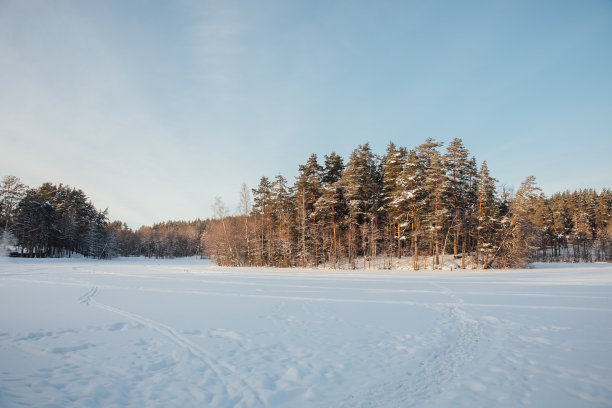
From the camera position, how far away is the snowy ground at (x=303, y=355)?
4621mm

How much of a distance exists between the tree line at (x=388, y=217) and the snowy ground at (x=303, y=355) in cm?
2446

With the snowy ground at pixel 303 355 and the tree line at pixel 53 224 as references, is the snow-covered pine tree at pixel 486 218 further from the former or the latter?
the tree line at pixel 53 224

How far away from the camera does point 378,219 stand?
4103 centimetres

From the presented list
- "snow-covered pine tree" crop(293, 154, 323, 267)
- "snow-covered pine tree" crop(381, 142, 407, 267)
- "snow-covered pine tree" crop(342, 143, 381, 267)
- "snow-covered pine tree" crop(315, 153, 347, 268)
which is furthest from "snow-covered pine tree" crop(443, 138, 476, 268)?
"snow-covered pine tree" crop(293, 154, 323, 267)

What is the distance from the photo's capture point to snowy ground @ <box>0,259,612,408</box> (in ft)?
15.2

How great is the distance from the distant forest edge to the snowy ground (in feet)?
80.7

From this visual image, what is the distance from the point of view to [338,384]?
509 cm

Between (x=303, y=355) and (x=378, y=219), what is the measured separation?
3635 cm

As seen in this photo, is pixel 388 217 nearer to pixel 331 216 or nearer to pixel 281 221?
pixel 331 216

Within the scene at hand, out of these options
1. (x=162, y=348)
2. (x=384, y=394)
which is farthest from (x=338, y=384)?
(x=162, y=348)

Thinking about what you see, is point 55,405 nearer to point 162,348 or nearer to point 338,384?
point 162,348

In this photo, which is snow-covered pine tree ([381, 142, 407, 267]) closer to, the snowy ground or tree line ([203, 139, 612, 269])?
tree line ([203, 139, 612, 269])

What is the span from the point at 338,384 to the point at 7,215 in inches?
2915

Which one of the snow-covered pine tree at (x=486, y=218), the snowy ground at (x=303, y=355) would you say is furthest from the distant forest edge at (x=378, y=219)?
the snowy ground at (x=303, y=355)
